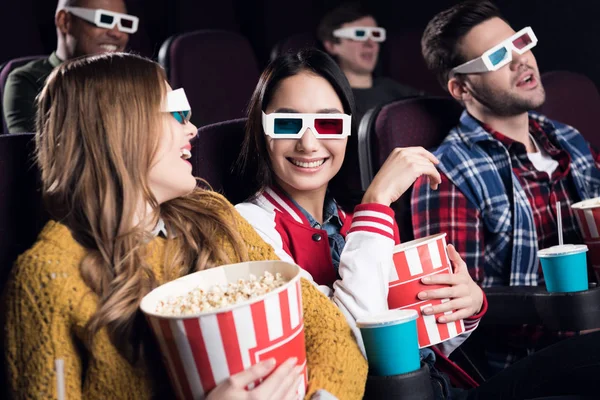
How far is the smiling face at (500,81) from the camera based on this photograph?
6.15ft

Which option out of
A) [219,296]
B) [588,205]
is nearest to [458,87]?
[588,205]

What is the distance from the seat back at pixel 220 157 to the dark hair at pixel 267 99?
23 millimetres

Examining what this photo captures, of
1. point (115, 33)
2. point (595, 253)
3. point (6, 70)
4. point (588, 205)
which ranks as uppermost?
point (115, 33)

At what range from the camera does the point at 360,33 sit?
11.5 ft

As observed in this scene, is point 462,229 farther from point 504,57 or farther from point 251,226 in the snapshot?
point 251,226

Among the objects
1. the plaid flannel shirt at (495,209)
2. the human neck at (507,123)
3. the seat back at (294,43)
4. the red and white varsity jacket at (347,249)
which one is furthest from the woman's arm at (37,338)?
the seat back at (294,43)

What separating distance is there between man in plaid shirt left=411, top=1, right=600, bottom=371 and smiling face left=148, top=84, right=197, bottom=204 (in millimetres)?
730

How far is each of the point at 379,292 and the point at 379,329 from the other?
13 cm

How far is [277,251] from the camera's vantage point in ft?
4.15

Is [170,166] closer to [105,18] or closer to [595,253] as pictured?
[595,253]

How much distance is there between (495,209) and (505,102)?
311 mm

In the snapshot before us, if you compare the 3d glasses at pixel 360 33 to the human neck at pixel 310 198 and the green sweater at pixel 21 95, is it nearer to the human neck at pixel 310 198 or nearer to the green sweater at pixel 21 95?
the green sweater at pixel 21 95

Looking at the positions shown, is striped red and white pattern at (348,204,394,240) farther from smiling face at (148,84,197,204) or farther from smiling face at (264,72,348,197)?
smiling face at (148,84,197,204)

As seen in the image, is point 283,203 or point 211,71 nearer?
point 283,203
